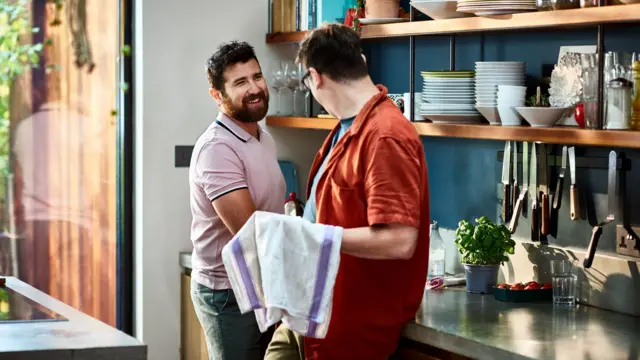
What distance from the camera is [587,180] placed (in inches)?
131

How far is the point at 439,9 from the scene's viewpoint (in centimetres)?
343

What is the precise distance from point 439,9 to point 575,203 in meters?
0.77

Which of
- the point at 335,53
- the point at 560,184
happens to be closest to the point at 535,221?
the point at 560,184

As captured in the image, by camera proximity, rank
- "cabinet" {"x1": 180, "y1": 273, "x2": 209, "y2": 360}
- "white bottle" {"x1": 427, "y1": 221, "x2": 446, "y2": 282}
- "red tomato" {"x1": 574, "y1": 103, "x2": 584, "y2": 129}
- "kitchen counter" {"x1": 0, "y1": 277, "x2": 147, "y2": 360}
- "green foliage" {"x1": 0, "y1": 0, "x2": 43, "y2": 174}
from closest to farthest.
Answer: "kitchen counter" {"x1": 0, "y1": 277, "x2": 147, "y2": 360}, "red tomato" {"x1": 574, "y1": 103, "x2": 584, "y2": 129}, "white bottle" {"x1": 427, "y1": 221, "x2": 446, "y2": 282}, "cabinet" {"x1": 180, "y1": 273, "x2": 209, "y2": 360}, "green foliage" {"x1": 0, "y1": 0, "x2": 43, "y2": 174}

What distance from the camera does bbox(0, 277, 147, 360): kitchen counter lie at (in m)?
2.34

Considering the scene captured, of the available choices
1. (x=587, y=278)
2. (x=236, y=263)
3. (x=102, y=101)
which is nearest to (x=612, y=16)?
(x=587, y=278)

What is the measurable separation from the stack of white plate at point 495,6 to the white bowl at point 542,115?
0.30 m

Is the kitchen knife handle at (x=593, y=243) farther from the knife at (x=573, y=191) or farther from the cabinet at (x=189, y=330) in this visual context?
the cabinet at (x=189, y=330)

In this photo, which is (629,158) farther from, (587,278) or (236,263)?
(236,263)

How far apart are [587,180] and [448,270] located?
738 mm

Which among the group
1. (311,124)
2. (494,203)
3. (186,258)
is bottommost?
(186,258)

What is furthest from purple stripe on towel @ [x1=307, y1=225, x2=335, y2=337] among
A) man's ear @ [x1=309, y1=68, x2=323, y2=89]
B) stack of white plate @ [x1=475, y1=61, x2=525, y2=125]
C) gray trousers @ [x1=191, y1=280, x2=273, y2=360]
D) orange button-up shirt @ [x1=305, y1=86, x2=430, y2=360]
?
stack of white plate @ [x1=475, y1=61, x2=525, y2=125]

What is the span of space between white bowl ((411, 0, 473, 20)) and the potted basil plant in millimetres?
693

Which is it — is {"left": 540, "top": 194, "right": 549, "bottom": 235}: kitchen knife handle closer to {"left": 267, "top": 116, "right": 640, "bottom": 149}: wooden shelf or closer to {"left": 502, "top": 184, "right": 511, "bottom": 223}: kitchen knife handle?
{"left": 502, "top": 184, "right": 511, "bottom": 223}: kitchen knife handle
